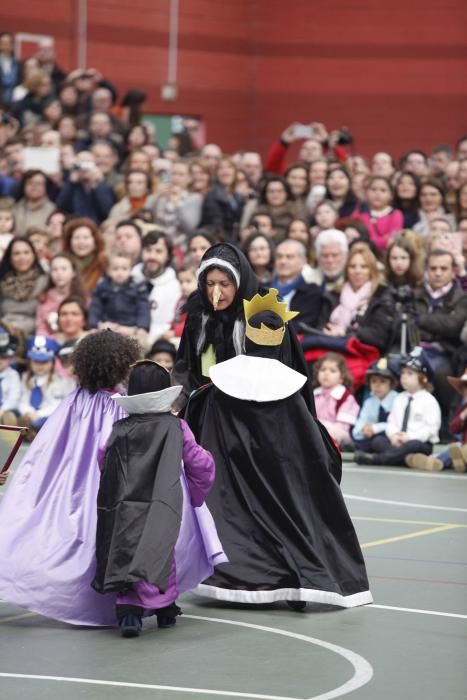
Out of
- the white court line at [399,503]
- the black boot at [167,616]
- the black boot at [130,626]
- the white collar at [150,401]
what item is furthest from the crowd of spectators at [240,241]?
the black boot at [130,626]

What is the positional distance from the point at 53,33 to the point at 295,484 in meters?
19.1

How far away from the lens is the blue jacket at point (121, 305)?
14.9m

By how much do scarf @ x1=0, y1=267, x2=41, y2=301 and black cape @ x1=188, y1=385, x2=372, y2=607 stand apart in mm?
7958

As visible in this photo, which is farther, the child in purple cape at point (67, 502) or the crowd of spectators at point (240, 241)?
the crowd of spectators at point (240, 241)

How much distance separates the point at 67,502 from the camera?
23.8 feet

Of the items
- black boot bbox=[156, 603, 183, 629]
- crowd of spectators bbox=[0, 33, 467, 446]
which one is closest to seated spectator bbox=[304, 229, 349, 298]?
crowd of spectators bbox=[0, 33, 467, 446]

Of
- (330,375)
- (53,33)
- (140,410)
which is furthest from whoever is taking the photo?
(53,33)

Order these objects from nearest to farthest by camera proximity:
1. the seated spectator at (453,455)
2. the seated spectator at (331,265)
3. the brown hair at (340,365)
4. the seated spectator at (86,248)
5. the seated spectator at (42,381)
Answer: the seated spectator at (453,455), the brown hair at (340,365), the seated spectator at (42,381), the seated spectator at (331,265), the seated spectator at (86,248)

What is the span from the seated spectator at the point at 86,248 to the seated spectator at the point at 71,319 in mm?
783

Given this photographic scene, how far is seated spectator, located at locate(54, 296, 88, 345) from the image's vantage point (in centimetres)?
1468

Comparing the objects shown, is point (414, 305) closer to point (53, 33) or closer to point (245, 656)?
point (245, 656)

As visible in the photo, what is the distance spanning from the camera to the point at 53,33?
2547cm

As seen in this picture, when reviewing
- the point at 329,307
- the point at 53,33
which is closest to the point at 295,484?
the point at 329,307

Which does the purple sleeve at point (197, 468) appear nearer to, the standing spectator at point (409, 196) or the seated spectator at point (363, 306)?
the seated spectator at point (363, 306)
